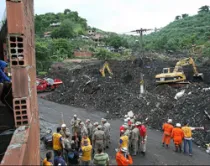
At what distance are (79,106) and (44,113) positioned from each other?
11.2ft

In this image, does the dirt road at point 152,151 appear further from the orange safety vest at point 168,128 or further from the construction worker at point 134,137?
the orange safety vest at point 168,128

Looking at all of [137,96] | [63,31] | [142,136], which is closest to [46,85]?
[137,96]

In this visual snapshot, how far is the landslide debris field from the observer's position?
1519cm

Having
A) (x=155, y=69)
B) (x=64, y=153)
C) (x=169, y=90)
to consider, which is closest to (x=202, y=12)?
(x=155, y=69)

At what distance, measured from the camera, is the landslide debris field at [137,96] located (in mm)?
15192

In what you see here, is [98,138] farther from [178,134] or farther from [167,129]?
[178,134]

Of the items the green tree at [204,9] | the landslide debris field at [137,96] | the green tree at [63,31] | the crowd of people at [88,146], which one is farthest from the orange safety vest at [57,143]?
the green tree at [204,9]

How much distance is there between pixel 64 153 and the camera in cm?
A: 951

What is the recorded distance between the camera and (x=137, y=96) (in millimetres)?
19828

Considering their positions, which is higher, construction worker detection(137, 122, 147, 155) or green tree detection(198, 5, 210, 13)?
green tree detection(198, 5, 210, 13)

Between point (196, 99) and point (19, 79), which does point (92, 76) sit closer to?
point (196, 99)

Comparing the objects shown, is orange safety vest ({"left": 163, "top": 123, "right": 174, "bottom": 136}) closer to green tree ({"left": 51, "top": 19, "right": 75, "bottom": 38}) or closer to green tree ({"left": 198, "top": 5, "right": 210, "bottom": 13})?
green tree ({"left": 51, "top": 19, "right": 75, "bottom": 38})

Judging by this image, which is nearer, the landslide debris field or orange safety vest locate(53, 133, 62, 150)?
orange safety vest locate(53, 133, 62, 150)

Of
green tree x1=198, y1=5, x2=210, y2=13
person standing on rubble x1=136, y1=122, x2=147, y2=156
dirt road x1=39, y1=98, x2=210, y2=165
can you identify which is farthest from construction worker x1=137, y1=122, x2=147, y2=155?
green tree x1=198, y1=5, x2=210, y2=13
